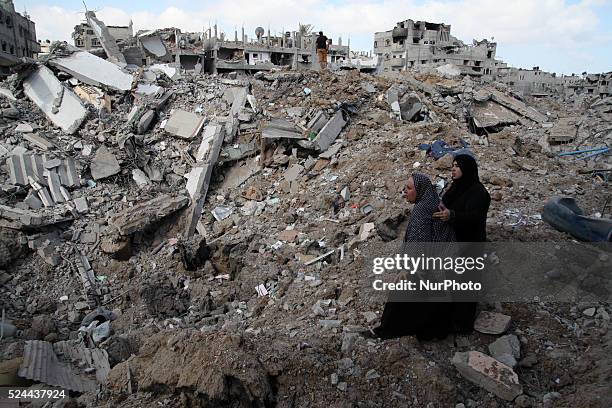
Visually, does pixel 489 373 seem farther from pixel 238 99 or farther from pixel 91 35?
pixel 91 35

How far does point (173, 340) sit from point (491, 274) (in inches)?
111

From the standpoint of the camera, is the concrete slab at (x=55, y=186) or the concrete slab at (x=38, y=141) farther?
the concrete slab at (x=38, y=141)

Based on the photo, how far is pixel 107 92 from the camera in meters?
9.57

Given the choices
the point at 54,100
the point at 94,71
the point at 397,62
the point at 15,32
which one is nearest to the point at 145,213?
the point at 54,100

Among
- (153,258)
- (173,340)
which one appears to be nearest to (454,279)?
(173,340)

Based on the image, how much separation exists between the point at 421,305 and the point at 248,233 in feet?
12.4

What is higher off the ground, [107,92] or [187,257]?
[107,92]

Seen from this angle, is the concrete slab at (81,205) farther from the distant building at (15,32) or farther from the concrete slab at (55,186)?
the distant building at (15,32)

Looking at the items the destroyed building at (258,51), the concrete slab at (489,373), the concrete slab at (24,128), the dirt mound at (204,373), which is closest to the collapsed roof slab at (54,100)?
the concrete slab at (24,128)

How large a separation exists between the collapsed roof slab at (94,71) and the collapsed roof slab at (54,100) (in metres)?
0.45

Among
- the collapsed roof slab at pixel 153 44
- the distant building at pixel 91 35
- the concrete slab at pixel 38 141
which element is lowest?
the concrete slab at pixel 38 141

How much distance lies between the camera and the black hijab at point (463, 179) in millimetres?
2799

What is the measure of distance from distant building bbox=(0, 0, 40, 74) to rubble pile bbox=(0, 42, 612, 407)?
14.7 m

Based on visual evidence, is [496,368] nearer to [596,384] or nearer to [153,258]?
[596,384]
